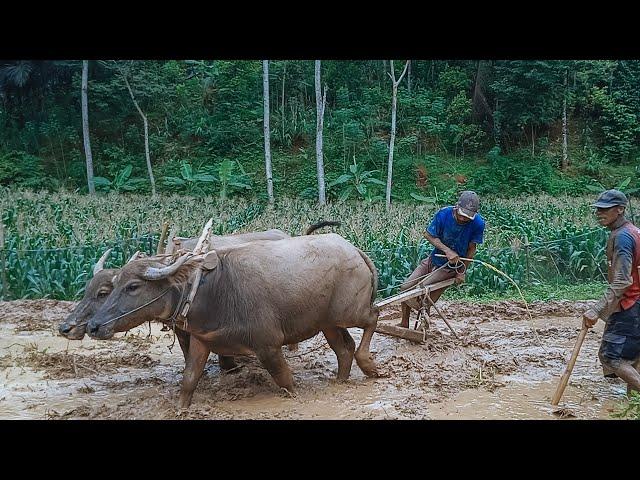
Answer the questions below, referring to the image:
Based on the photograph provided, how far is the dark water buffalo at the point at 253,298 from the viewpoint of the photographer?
5418mm

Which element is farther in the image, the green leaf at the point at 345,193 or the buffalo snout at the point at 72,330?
the green leaf at the point at 345,193

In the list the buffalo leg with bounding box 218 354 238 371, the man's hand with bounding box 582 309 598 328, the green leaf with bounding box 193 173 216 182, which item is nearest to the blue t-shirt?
the man's hand with bounding box 582 309 598 328

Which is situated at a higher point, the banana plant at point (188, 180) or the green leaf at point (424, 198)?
the banana plant at point (188, 180)

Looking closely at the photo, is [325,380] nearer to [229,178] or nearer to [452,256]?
[452,256]

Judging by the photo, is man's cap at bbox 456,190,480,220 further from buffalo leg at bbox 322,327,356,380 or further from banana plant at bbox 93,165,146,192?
banana plant at bbox 93,165,146,192

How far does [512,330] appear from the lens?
26.8 ft

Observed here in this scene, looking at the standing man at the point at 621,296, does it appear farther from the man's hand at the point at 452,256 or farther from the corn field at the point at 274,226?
the corn field at the point at 274,226

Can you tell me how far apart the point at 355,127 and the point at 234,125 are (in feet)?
14.0

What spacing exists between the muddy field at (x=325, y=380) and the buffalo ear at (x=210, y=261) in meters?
0.87

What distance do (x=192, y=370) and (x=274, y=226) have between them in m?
8.83

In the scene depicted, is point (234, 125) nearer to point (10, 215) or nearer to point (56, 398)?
point (10, 215)

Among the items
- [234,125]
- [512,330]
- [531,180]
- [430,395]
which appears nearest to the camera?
[430,395]

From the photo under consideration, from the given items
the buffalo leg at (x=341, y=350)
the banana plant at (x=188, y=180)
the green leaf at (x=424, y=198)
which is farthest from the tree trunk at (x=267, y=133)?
the buffalo leg at (x=341, y=350)
